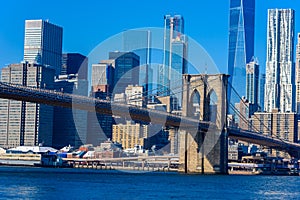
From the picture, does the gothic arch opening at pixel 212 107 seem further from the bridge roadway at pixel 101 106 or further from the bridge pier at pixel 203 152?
the bridge pier at pixel 203 152

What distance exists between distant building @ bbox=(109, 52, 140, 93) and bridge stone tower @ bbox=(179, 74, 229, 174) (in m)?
40.1

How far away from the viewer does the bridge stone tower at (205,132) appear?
54438mm

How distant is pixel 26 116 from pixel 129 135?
48.4ft

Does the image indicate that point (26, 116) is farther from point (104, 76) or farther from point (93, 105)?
point (93, 105)

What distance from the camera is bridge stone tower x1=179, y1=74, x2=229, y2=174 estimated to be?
5444 cm

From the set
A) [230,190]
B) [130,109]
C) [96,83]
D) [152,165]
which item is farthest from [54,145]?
[230,190]

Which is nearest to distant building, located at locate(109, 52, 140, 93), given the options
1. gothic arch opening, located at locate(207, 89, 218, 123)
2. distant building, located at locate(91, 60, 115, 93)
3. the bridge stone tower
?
distant building, located at locate(91, 60, 115, 93)

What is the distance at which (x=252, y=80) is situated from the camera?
19525cm

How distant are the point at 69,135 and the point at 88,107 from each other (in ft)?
235

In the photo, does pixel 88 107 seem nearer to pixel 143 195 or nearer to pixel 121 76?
pixel 143 195

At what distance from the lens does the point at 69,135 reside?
117m

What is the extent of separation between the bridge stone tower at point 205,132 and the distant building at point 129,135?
39.3 metres

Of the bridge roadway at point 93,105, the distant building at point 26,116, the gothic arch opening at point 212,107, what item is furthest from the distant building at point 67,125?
the bridge roadway at point 93,105

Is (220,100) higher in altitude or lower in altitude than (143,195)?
higher
